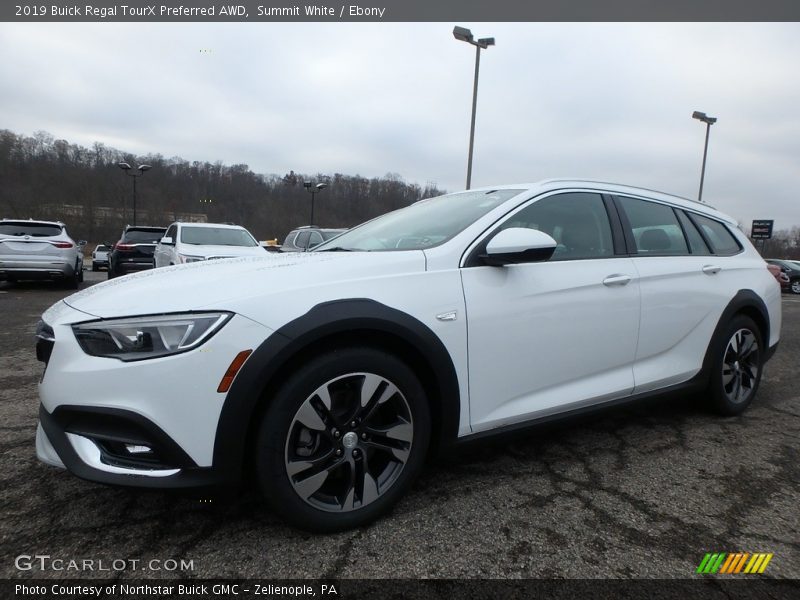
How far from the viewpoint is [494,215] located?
8.00 ft

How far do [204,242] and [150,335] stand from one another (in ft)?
27.5

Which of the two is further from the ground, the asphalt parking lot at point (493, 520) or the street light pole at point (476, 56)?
the street light pole at point (476, 56)

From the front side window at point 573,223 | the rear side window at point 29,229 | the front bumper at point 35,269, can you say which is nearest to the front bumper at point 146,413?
the front side window at point 573,223

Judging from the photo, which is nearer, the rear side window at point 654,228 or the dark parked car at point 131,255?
the rear side window at point 654,228

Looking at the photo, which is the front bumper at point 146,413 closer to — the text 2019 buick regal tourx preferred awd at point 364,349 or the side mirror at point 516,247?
the text 2019 buick regal tourx preferred awd at point 364,349

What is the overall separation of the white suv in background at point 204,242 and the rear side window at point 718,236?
7052 mm

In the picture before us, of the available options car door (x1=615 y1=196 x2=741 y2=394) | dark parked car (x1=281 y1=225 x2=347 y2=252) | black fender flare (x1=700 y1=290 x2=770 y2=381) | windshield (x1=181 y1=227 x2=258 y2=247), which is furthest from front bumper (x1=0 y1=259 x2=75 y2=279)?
black fender flare (x1=700 y1=290 x2=770 y2=381)

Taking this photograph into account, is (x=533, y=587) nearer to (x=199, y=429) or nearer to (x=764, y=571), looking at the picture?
(x=764, y=571)

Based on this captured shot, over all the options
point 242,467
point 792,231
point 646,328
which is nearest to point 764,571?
A: point 646,328

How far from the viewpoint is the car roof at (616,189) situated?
271 cm

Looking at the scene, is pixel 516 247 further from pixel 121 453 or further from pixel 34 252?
pixel 34 252

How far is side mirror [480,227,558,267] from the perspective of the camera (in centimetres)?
216

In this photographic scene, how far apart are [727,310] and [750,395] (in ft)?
2.50

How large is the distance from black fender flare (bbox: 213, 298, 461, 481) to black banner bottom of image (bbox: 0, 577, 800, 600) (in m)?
0.37
